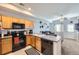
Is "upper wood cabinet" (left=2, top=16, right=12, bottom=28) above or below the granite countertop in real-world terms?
above

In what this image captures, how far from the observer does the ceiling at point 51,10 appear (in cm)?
186

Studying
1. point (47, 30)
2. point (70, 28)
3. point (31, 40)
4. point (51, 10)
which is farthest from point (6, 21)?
point (70, 28)

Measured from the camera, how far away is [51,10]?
206 cm

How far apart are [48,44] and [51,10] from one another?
810 mm

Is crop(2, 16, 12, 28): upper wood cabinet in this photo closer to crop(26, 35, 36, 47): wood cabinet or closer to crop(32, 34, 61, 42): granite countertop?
crop(26, 35, 36, 47): wood cabinet

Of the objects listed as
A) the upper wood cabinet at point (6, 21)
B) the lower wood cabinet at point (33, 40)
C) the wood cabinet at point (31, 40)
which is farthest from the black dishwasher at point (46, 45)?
the upper wood cabinet at point (6, 21)

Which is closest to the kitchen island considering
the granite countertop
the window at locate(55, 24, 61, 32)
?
the granite countertop

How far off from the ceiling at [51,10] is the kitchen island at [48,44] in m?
0.46

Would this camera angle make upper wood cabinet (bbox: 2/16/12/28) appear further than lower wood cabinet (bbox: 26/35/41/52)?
Yes

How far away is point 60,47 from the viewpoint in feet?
6.73

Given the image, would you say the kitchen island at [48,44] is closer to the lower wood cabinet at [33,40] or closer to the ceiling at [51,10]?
the lower wood cabinet at [33,40]

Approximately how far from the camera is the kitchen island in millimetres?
2033

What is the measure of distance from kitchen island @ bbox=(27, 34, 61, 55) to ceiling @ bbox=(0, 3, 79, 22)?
0.46 metres

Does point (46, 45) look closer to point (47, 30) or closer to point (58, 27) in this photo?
point (47, 30)
